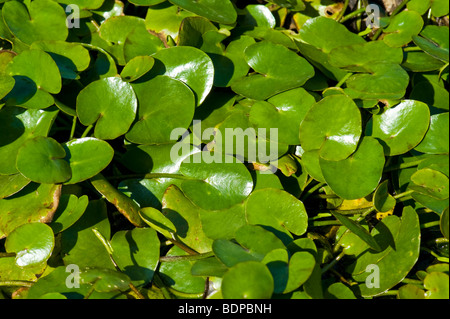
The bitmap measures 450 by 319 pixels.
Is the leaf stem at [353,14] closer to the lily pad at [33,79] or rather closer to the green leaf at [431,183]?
the green leaf at [431,183]

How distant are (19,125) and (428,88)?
1.13 meters

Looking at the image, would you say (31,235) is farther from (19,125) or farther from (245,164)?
(245,164)

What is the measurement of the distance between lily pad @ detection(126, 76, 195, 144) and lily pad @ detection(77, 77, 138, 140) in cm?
3

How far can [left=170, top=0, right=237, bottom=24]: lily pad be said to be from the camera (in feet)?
4.51

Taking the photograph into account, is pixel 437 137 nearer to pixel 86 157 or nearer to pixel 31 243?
pixel 86 157

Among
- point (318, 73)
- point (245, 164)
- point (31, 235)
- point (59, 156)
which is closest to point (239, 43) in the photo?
point (318, 73)

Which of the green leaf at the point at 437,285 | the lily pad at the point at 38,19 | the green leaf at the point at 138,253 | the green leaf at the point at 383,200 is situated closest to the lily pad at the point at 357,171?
the green leaf at the point at 383,200

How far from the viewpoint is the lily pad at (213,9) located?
4.51 ft

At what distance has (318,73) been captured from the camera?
1.43 m

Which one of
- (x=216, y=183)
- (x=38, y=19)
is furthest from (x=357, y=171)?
(x=38, y=19)

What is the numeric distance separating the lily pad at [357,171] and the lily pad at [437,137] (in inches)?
5.4

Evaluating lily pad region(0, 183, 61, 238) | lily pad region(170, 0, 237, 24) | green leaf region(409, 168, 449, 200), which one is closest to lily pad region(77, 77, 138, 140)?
lily pad region(0, 183, 61, 238)

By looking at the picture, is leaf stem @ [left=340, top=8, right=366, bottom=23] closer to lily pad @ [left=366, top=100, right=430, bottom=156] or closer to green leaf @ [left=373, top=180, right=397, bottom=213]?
lily pad @ [left=366, top=100, right=430, bottom=156]

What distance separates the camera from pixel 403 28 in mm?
1443
